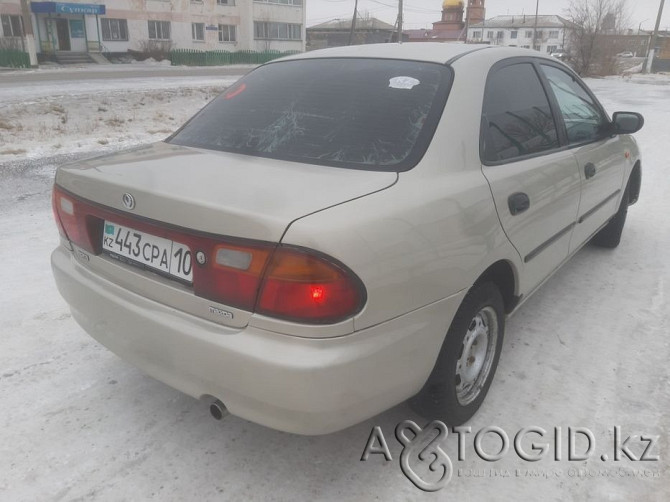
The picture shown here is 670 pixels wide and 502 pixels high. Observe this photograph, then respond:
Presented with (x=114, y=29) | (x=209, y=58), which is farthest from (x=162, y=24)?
(x=209, y=58)

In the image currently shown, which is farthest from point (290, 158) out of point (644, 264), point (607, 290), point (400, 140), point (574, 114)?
point (644, 264)

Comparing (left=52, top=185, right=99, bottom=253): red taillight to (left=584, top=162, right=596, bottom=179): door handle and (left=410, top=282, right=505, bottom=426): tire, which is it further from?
(left=584, top=162, right=596, bottom=179): door handle

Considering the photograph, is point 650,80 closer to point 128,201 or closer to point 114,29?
point 114,29

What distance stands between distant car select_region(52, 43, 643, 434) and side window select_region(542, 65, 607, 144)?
0.28 meters

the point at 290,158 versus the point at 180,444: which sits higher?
the point at 290,158

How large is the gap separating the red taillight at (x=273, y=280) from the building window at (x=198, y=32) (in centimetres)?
4442

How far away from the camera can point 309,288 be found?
178 cm

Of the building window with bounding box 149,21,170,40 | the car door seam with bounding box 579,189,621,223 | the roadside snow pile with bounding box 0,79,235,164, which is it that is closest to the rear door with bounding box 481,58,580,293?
the car door seam with bounding box 579,189,621,223

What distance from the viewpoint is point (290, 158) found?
2.35 m

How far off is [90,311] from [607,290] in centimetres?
338

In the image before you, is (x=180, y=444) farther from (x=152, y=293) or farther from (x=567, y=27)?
(x=567, y=27)

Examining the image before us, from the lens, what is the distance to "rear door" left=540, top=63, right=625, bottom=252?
3402 millimetres

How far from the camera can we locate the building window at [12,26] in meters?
33.7

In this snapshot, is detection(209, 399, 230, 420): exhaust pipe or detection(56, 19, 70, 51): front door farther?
detection(56, 19, 70, 51): front door
